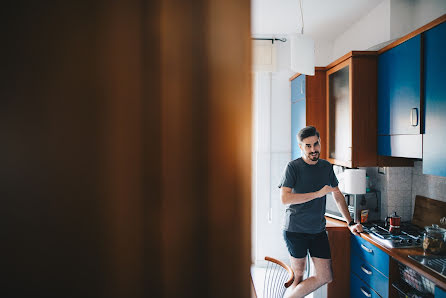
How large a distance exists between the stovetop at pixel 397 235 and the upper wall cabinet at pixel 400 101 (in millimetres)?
600

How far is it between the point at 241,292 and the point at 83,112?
259 mm

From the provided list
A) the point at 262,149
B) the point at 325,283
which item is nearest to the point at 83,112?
the point at 325,283

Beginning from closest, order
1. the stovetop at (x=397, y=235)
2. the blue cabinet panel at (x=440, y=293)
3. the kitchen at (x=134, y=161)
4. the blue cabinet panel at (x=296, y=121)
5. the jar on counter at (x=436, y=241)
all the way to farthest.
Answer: the kitchen at (x=134, y=161), the blue cabinet panel at (x=440, y=293), the jar on counter at (x=436, y=241), the stovetop at (x=397, y=235), the blue cabinet panel at (x=296, y=121)

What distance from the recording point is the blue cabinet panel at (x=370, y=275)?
1.85m

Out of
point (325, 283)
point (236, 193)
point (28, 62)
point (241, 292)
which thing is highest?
point (28, 62)

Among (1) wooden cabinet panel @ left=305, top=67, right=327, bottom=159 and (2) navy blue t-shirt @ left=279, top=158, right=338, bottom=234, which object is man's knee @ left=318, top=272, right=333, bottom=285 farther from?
(1) wooden cabinet panel @ left=305, top=67, right=327, bottom=159

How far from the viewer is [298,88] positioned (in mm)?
3070

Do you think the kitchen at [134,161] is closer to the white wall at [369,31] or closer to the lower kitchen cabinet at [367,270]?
the lower kitchen cabinet at [367,270]

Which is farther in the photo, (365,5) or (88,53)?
(365,5)

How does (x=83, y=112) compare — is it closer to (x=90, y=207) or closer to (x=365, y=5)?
(x=90, y=207)

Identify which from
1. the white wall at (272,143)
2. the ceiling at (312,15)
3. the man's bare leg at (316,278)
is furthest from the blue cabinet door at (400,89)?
the white wall at (272,143)

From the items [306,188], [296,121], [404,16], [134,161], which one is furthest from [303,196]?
[134,161]

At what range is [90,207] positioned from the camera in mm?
288

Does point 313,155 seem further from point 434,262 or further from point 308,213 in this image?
point 434,262
